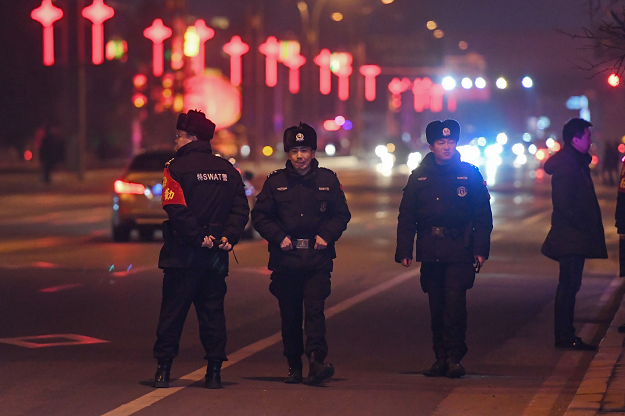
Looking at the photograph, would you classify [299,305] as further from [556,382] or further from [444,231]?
[556,382]

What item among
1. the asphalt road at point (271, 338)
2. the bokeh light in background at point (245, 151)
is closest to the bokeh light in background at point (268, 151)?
the bokeh light in background at point (245, 151)

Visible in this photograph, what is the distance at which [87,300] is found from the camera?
494 inches

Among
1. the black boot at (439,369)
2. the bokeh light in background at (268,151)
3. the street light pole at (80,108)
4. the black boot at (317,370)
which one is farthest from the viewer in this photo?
the bokeh light in background at (268,151)

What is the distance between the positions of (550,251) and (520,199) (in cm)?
2497

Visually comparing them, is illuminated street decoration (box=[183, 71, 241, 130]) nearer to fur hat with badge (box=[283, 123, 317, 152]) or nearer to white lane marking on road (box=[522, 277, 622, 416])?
white lane marking on road (box=[522, 277, 622, 416])

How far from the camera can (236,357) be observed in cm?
923

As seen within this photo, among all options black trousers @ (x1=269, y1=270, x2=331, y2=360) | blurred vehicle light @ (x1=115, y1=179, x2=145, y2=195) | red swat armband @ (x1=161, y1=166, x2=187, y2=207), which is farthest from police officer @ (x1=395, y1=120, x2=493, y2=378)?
blurred vehicle light @ (x1=115, y1=179, x2=145, y2=195)

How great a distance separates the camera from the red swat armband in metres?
7.65

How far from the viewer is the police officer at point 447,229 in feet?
27.3

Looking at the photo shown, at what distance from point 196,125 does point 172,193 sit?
0.49 meters

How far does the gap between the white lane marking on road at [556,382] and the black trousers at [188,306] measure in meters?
2.06

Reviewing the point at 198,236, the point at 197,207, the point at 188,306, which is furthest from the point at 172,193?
the point at 188,306

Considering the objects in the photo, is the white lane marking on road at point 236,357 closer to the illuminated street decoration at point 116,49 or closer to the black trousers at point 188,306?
the black trousers at point 188,306

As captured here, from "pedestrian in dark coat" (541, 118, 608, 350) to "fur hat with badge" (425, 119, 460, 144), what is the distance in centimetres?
154
